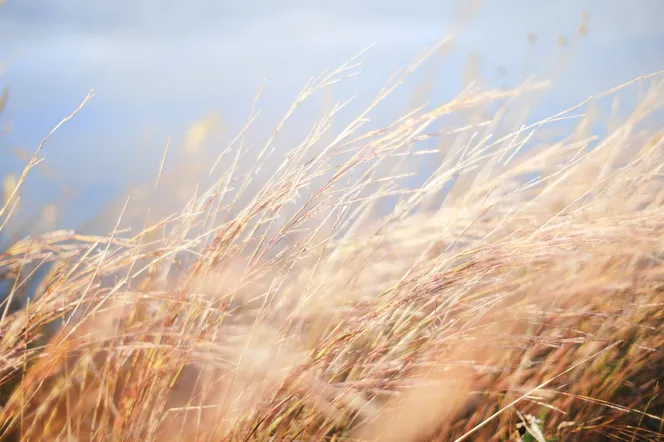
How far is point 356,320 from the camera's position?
685 mm

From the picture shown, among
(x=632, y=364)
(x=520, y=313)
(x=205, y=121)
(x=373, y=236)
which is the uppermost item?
(x=205, y=121)

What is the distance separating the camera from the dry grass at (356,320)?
0.66 m

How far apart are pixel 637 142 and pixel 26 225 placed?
1.66 m

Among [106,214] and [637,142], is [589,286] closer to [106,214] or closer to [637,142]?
[637,142]

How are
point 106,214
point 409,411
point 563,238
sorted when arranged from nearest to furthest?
point 563,238 → point 409,411 → point 106,214

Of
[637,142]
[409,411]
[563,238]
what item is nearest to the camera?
[563,238]

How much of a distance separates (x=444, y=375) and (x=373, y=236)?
26 cm

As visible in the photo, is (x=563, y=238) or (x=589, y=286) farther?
(x=589, y=286)

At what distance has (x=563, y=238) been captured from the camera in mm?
651

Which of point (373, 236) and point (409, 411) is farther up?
point (373, 236)

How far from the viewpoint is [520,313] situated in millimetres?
819

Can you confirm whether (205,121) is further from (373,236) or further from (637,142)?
(637,142)

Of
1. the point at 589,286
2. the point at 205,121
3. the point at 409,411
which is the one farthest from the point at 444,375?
the point at 205,121

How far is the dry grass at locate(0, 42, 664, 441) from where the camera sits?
25.8 inches
